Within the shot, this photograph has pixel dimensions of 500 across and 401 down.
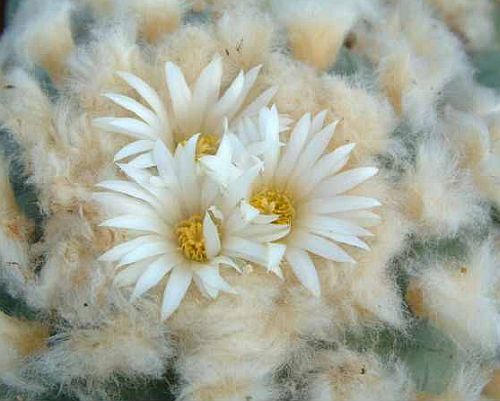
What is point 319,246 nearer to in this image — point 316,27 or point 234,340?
point 234,340

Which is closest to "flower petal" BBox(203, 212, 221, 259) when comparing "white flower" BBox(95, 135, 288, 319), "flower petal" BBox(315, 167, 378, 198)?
"white flower" BBox(95, 135, 288, 319)

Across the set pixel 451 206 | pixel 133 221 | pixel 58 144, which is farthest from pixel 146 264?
pixel 451 206

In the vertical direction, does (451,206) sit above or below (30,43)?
above

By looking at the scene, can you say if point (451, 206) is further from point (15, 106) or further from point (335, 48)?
point (15, 106)

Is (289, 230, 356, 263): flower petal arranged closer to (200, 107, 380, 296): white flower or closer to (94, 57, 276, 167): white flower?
(200, 107, 380, 296): white flower

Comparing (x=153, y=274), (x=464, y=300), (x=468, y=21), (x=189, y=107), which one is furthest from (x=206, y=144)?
(x=468, y=21)

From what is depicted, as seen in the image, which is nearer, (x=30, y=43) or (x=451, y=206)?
(x=451, y=206)
